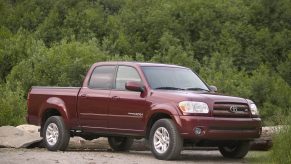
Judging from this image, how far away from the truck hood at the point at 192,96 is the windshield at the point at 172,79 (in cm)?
44

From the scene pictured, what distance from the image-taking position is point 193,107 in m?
11.1

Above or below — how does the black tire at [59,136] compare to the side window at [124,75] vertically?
below

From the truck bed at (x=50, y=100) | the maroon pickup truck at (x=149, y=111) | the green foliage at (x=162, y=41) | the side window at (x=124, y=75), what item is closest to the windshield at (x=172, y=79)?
the maroon pickup truck at (x=149, y=111)

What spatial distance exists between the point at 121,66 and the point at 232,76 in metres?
50.0

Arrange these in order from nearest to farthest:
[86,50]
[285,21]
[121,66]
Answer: [121,66] → [86,50] → [285,21]

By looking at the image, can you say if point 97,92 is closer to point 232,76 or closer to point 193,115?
point 193,115

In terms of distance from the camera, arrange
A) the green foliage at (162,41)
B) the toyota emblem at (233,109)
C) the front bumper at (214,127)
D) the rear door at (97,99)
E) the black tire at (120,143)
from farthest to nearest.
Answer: the green foliage at (162,41) → the black tire at (120,143) → the rear door at (97,99) → the toyota emblem at (233,109) → the front bumper at (214,127)

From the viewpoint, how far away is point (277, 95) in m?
62.1

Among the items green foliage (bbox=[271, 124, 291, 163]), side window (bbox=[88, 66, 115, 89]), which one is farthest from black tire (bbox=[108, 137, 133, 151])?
green foliage (bbox=[271, 124, 291, 163])

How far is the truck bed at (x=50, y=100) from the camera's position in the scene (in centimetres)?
1338

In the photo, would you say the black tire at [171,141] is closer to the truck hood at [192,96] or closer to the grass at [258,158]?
the truck hood at [192,96]

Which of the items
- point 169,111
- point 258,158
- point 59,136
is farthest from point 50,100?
point 258,158

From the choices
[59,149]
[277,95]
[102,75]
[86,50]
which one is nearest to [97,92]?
[102,75]

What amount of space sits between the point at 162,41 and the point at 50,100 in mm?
52465
